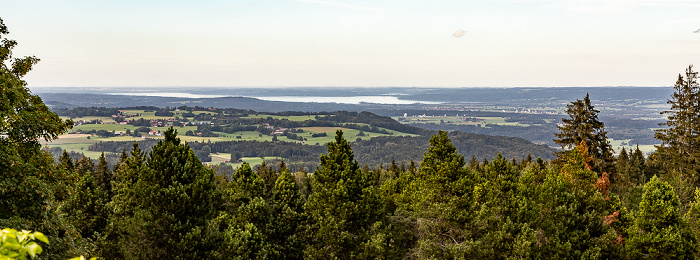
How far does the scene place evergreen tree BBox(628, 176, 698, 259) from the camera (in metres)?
29.6

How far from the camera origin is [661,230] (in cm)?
3002

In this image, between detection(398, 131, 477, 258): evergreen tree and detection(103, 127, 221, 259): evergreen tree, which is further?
detection(398, 131, 477, 258): evergreen tree

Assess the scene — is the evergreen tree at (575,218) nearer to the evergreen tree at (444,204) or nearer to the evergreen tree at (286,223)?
the evergreen tree at (444,204)

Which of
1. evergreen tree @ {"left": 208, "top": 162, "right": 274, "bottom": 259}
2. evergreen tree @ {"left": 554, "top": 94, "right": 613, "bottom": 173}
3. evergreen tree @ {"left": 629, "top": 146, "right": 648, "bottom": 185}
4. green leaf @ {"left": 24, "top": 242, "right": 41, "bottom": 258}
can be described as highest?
green leaf @ {"left": 24, "top": 242, "right": 41, "bottom": 258}

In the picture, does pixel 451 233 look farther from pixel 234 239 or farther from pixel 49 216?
pixel 49 216

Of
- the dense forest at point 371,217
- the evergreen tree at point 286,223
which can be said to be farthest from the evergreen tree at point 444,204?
the evergreen tree at point 286,223

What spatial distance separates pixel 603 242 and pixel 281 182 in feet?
74.7

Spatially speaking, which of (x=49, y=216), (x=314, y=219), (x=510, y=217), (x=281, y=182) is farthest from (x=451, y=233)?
(x=49, y=216)

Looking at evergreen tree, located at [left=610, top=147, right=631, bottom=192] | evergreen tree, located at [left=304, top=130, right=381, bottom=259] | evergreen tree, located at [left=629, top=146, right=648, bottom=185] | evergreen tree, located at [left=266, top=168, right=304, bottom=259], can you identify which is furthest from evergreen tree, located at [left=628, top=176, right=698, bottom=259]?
evergreen tree, located at [left=629, top=146, right=648, bottom=185]

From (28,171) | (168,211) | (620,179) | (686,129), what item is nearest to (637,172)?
(620,179)

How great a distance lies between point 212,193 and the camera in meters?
31.1

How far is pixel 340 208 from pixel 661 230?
65.5 feet

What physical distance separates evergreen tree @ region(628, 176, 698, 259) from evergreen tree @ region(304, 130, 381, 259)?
55.2ft

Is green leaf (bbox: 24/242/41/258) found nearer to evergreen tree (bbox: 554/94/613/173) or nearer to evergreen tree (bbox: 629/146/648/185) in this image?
evergreen tree (bbox: 554/94/613/173)
